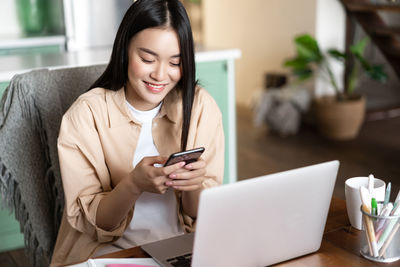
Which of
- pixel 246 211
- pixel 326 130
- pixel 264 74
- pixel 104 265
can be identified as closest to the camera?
pixel 246 211

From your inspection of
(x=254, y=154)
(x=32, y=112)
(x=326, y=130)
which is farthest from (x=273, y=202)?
(x=326, y=130)

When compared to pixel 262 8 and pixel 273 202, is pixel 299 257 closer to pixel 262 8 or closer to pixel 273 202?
pixel 273 202

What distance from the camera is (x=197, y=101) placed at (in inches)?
58.9

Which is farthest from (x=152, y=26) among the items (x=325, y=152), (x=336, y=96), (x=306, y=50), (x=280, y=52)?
(x=280, y=52)

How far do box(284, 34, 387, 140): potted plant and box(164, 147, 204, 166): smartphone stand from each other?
3291 mm

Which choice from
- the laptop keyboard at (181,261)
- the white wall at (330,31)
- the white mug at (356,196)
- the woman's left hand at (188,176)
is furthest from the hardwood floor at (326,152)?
the laptop keyboard at (181,261)

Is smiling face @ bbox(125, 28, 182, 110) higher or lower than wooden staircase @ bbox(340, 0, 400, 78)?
higher

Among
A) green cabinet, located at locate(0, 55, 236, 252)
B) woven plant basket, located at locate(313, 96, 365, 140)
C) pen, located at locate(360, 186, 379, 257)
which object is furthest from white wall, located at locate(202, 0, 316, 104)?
pen, located at locate(360, 186, 379, 257)

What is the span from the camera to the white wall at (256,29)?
15.7 ft

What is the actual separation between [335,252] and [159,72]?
59cm

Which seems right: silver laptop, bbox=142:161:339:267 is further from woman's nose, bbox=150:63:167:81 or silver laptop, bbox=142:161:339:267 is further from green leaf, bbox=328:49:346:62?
green leaf, bbox=328:49:346:62

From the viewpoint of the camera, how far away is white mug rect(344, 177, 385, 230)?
1179 millimetres

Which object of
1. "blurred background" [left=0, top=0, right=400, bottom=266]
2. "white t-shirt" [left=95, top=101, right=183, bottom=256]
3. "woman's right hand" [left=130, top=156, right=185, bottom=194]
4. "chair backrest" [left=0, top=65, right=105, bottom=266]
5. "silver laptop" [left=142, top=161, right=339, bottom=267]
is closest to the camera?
"silver laptop" [left=142, top=161, right=339, bottom=267]

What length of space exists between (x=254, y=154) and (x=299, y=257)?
2995 mm
